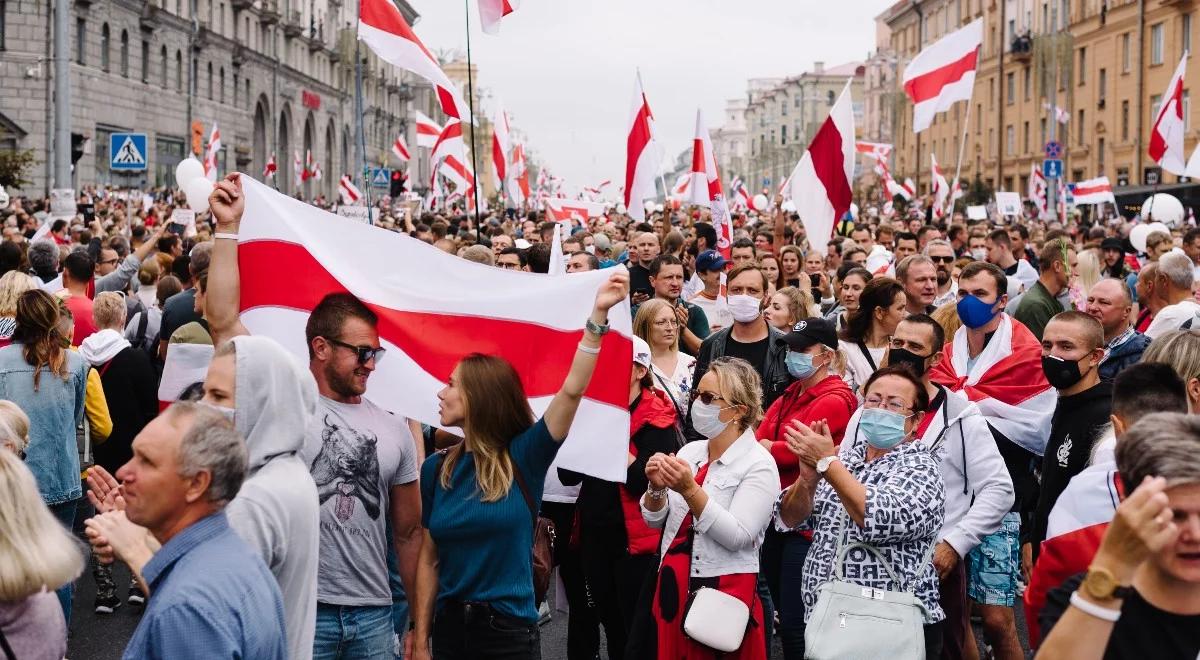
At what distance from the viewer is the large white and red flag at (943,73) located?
18.3m

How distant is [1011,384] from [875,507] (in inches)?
86.4

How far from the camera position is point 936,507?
5.24 metres

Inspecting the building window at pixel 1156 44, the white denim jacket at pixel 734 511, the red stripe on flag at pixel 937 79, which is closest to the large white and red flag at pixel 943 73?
the red stripe on flag at pixel 937 79

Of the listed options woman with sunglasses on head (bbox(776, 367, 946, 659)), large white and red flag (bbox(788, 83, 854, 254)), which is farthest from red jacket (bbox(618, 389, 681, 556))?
large white and red flag (bbox(788, 83, 854, 254))

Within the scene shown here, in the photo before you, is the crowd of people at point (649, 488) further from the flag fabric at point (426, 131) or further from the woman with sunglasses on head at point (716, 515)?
the flag fabric at point (426, 131)

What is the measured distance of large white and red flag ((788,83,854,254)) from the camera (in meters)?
13.1

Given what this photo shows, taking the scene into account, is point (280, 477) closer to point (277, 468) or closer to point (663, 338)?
point (277, 468)

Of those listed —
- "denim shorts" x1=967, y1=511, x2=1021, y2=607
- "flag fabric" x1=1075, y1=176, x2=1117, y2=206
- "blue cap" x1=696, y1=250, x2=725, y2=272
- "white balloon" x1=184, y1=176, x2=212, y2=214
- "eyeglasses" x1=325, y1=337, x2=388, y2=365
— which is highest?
"flag fabric" x1=1075, y1=176, x2=1117, y2=206

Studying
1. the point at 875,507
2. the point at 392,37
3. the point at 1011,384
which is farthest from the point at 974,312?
the point at 392,37

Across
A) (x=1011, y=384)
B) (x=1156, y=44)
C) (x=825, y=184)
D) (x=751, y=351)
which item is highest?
(x=1156, y=44)

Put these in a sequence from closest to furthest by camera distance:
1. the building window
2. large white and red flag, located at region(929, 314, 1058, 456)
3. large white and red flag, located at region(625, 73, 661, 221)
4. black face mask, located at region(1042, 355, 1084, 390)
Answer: black face mask, located at region(1042, 355, 1084, 390) → large white and red flag, located at region(929, 314, 1058, 456) → large white and red flag, located at region(625, 73, 661, 221) → the building window

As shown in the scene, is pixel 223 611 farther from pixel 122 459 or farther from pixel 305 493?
pixel 122 459

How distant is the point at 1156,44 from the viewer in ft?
186

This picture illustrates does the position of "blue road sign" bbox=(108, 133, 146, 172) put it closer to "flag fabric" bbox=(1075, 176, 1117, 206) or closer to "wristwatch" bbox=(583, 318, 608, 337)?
"wristwatch" bbox=(583, 318, 608, 337)
